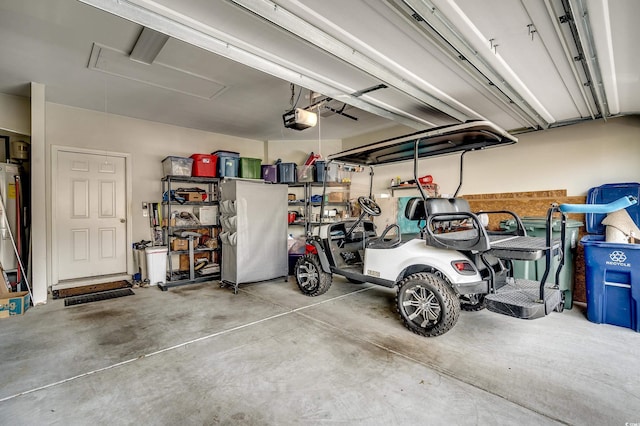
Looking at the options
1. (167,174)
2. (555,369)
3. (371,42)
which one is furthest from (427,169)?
(167,174)

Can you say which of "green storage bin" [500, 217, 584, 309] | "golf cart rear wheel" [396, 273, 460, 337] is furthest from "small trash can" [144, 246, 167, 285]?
"green storage bin" [500, 217, 584, 309]

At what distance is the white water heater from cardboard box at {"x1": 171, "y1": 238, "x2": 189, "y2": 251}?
2141mm

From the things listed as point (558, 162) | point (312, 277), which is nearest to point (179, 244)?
point (312, 277)

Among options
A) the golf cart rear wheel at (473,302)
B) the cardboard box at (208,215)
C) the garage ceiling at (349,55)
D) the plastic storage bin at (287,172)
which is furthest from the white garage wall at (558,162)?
the cardboard box at (208,215)

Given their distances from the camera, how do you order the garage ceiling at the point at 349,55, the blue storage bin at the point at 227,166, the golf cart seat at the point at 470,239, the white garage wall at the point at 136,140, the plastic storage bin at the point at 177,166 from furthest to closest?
1. the blue storage bin at the point at 227,166
2. the plastic storage bin at the point at 177,166
3. the white garage wall at the point at 136,140
4. the golf cart seat at the point at 470,239
5. the garage ceiling at the point at 349,55

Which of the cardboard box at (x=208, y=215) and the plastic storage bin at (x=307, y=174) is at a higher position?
the plastic storage bin at (x=307, y=174)

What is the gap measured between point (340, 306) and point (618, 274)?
313cm

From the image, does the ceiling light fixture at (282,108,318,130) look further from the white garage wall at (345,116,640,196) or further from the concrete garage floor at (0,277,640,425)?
the white garage wall at (345,116,640,196)

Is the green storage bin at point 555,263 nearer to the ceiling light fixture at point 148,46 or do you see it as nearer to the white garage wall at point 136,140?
the ceiling light fixture at point 148,46

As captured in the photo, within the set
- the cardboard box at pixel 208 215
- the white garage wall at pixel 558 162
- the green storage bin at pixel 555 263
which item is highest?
the white garage wall at pixel 558 162

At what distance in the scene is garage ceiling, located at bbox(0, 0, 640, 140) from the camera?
85.0 inches

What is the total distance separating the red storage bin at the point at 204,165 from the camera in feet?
19.0

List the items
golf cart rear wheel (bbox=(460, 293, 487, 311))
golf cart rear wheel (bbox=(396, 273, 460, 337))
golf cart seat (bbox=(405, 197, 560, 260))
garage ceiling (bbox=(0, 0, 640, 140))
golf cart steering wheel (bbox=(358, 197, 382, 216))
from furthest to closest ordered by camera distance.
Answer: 1. golf cart steering wheel (bbox=(358, 197, 382, 216))
2. golf cart rear wheel (bbox=(460, 293, 487, 311))
3. golf cart rear wheel (bbox=(396, 273, 460, 337))
4. golf cart seat (bbox=(405, 197, 560, 260))
5. garage ceiling (bbox=(0, 0, 640, 140))

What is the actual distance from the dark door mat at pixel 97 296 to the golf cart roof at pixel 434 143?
13.0ft
